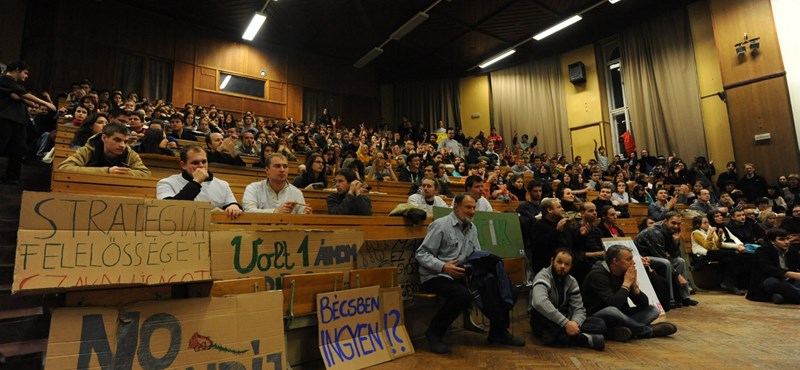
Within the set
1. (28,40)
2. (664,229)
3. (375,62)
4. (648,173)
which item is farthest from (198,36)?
(648,173)

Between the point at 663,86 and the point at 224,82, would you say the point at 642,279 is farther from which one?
the point at 224,82

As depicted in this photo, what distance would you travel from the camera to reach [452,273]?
121 inches

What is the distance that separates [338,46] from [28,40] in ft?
26.0

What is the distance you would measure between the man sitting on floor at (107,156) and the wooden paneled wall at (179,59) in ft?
27.8

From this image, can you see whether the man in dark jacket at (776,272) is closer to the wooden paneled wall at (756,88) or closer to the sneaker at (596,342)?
the sneaker at (596,342)

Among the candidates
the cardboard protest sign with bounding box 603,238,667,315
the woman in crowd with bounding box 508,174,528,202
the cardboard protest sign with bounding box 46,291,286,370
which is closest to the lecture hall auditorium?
the cardboard protest sign with bounding box 46,291,286,370

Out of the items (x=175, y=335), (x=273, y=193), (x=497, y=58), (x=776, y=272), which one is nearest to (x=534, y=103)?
(x=497, y=58)

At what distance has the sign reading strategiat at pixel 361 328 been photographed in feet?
8.32

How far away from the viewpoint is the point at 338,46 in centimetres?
1312

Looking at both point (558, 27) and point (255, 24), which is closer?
point (255, 24)

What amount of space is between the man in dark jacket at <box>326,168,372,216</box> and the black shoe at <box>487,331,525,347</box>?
147 centimetres

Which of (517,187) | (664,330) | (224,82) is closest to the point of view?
(664,330)

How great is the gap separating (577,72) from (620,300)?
11.7 metres

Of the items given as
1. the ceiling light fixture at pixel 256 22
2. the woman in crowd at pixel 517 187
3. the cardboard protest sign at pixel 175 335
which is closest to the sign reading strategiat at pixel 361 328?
the cardboard protest sign at pixel 175 335
